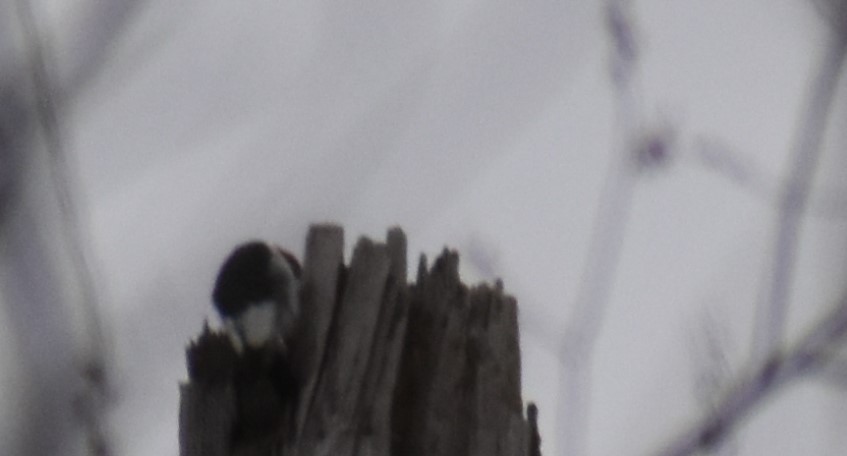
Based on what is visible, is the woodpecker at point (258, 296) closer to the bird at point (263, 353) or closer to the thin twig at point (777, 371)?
the bird at point (263, 353)

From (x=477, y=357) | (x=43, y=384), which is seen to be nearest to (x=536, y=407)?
(x=477, y=357)

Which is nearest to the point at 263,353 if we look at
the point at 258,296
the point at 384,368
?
the point at 384,368

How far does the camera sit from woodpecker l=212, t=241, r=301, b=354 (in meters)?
2.62

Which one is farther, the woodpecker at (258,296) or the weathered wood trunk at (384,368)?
the woodpecker at (258,296)

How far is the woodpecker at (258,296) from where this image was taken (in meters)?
2.62

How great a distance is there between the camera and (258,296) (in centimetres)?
303

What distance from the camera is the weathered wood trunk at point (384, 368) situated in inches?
96.8

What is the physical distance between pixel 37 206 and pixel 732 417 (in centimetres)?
141

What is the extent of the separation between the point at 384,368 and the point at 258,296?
1.95ft

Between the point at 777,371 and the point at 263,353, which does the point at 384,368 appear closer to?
the point at 263,353

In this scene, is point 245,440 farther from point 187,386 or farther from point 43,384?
point 43,384

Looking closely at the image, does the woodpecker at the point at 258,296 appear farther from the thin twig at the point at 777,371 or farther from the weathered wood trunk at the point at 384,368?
the thin twig at the point at 777,371

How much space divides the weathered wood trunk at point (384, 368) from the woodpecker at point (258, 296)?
7cm

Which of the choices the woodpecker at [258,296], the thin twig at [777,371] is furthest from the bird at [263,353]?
the thin twig at [777,371]
